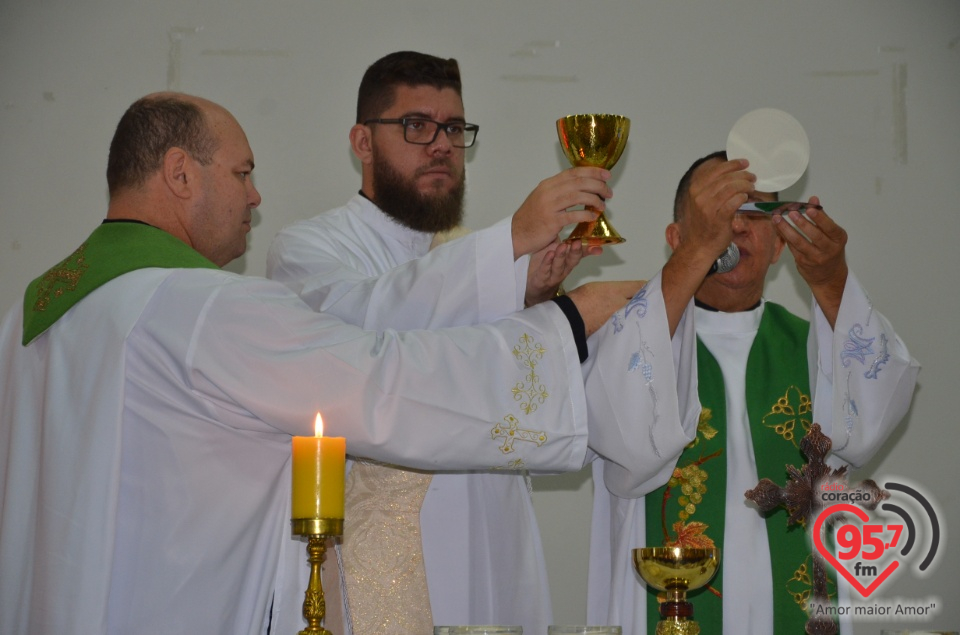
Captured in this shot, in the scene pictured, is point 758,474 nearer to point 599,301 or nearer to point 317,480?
point 599,301

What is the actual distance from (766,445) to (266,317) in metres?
1.69

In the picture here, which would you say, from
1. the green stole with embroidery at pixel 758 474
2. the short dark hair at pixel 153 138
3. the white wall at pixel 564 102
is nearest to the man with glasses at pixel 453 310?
the green stole with embroidery at pixel 758 474

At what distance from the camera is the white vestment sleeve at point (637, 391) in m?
3.17

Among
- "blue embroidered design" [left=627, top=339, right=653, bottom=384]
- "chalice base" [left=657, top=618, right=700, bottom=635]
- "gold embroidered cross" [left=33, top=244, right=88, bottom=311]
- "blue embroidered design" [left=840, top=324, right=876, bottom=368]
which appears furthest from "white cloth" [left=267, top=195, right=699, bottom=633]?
"chalice base" [left=657, top=618, right=700, bottom=635]

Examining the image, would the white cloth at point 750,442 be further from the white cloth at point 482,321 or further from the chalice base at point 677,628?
the chalice base at point 677,628

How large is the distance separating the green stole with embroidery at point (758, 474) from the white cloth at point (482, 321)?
0.19m

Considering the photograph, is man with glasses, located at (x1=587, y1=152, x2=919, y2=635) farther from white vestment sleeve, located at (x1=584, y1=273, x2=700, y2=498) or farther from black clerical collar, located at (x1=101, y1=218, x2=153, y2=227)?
black clerical collar, located at (x1=101, y1=218, x2=153, y2=227)

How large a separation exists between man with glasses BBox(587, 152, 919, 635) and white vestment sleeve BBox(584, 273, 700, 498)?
28 centimetres

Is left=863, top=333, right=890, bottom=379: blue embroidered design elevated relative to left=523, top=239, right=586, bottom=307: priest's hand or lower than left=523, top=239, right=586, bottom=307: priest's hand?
lower

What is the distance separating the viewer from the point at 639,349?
3.21 meters

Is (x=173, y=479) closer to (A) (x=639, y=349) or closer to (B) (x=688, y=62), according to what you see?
(A) (x=639, y=349)

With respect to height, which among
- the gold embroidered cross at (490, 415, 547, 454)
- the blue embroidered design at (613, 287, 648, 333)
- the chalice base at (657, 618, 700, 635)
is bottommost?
the chalice base at (657, 618, 700, 635)

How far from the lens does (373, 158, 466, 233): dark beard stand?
4078mm

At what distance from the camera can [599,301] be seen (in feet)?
10.9
